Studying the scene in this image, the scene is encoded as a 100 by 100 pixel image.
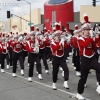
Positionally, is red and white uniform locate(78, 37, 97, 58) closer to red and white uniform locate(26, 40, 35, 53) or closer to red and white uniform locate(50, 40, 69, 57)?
red and white uniform locate(50, 40, 69, 57)

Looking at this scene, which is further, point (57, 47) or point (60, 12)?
point (60, 12)

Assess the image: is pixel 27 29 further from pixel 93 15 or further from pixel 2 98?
pixel 2 98

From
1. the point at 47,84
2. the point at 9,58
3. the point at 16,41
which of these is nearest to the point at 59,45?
the point at 47,84

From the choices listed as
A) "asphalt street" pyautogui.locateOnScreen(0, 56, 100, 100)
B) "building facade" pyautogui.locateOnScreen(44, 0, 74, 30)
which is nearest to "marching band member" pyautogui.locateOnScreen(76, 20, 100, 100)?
"asphalt street" pyautogui.locateOnScreen(0, 56, 100, 100)

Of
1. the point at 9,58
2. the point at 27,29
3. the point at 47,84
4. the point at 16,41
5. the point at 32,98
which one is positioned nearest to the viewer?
the point at 32,98

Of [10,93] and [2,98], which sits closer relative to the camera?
[2,98]

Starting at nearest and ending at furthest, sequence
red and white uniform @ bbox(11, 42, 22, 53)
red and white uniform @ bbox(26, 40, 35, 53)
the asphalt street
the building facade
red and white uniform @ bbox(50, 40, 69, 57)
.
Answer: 1. the asphalt street
2. red and white uniform @ bbox(50, 40, 69, 57)
3. red and white uniform @ bbox(26, 40, 35, 53)
4. red and white uniform @ bbox(11, 42, 22, 53)
5. the building facade

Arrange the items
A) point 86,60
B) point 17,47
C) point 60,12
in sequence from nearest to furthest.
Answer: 1. point 86,60
2. point 17,47
3. point 60,12

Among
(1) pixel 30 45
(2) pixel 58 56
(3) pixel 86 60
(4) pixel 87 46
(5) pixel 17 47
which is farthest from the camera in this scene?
(5) pixel 17 47

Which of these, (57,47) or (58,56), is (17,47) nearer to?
(58,56)

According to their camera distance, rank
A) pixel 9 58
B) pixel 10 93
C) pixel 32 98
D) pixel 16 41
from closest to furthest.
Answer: pixel 32 98
pixel 10 93
pixel 16 41
pixel 9 58

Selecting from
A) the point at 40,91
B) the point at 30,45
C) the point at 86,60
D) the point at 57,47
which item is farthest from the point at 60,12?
the point at 86,60

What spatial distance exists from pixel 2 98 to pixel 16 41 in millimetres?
4994

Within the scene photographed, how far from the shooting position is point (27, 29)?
59.0 m
